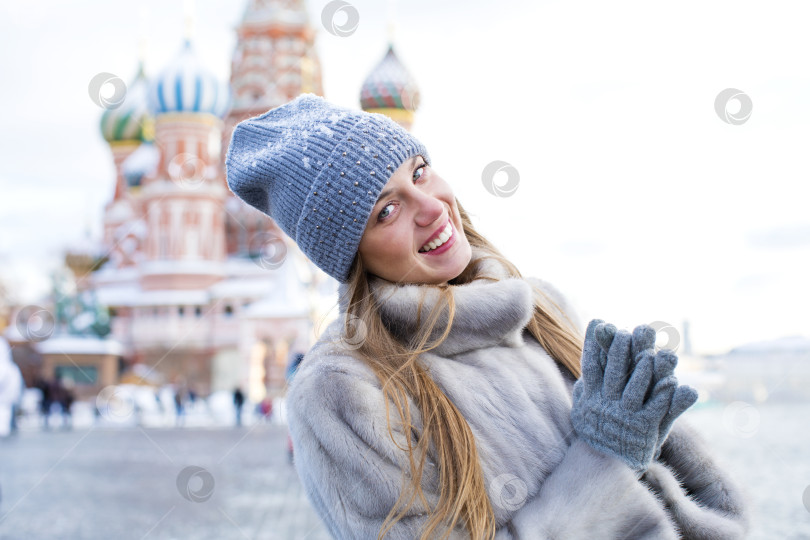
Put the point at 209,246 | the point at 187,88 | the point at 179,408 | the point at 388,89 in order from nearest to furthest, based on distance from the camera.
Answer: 1. the point at 179,408
2. the point at 388,89
3. the point at 187,88
4. the point at 209,246

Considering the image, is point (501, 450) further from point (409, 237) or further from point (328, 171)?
point (328, 171)

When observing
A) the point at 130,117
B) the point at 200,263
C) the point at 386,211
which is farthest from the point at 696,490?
the point at 130,117

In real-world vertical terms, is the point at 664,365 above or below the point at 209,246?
above

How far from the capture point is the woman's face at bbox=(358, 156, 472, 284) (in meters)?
1.55

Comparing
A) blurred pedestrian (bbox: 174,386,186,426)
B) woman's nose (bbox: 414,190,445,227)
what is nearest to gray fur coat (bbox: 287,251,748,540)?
woman's nose (bbox: 414,190,445,227)

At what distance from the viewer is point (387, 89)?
65.4 feet

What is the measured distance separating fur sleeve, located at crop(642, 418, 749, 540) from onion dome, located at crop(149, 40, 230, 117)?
967 inches

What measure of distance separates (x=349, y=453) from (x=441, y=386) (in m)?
0.24

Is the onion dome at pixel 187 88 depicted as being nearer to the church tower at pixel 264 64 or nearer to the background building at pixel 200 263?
the background building at pixel 200 263

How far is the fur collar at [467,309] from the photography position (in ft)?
5.02

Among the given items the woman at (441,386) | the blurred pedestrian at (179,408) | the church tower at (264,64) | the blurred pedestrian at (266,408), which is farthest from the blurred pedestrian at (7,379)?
the church tower at (264,64)

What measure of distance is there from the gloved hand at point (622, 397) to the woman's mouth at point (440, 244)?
370 millimetres

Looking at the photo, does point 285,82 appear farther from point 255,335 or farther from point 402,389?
point 402,389

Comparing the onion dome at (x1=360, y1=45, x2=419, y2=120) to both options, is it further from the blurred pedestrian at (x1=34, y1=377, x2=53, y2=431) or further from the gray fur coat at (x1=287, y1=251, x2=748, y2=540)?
the gray fur coat at (x1=287, y1=251, x2=748, y2=540)
